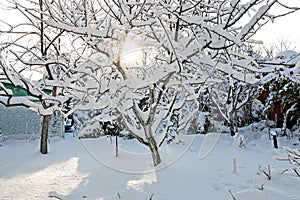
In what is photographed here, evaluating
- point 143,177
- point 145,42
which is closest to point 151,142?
point 143,177

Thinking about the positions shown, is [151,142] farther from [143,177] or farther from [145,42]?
[145,42]

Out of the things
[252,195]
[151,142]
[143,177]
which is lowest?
[143,177]

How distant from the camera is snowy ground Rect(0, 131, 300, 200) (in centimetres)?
395

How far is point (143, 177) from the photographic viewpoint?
5.04m

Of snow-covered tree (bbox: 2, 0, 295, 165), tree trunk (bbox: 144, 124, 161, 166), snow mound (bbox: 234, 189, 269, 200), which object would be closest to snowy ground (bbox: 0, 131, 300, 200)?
snow mound (bbox: 234, 189, 269, 200)

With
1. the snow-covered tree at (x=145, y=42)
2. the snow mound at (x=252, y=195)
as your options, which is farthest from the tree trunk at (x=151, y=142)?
the snow mound at (x=252, y=195)

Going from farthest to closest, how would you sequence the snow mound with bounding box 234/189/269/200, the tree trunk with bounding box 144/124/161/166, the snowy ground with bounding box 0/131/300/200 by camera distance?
the tree trunk with bounding box 144/124/161/166 < the snowy ground with bounding box 0/131/300/200 < the snow mound with bounding box 234/189/269/200

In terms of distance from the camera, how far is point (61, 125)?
42.3 feet

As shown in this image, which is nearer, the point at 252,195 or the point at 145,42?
the point at 252,195

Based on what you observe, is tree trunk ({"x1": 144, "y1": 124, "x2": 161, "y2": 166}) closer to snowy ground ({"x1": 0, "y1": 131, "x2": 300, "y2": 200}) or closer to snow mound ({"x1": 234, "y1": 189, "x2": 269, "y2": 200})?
snowy ground ({"x1": 0, "y1": 131, "x2": 300, "y2": 200})

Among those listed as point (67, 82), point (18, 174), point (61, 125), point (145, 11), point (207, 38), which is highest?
point (145, 11)

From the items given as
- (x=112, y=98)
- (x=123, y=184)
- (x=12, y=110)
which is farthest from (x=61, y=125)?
(x=112, y=98)

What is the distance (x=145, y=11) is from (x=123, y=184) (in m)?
2.75

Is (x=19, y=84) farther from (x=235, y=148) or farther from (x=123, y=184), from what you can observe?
(x=235, y=148)
